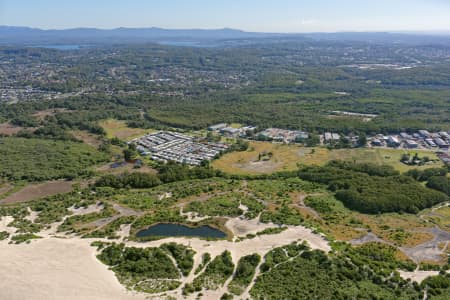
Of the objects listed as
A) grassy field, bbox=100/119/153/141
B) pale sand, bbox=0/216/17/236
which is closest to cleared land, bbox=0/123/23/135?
grassy field, bbox=100/119/153/141

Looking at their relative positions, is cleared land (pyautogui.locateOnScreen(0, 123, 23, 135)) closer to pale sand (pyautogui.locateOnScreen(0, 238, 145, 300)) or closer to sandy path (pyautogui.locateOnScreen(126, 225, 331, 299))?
pale sand (pyautogui.locateOnScreen(0, 238, 145, 300))

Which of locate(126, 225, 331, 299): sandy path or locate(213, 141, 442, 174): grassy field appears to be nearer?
locate(126, 225, 331, 299): sandy path

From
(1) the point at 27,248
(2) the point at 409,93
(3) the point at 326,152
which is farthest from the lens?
(2) the point at 409,93

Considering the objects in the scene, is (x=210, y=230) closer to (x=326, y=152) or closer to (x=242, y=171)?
(x=242, y=171)

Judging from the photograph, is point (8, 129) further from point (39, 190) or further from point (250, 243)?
point (250, 243)

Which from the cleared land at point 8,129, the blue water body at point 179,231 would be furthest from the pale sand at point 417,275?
the cleared land at point 8,129

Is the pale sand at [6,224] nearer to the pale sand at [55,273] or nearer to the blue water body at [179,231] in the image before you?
the pale sand at [55,273]

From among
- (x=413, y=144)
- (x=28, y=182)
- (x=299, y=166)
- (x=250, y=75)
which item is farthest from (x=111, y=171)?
(x=250, y=75)

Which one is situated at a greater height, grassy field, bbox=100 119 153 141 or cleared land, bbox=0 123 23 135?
cleared land, bbox=0 123 23 135
